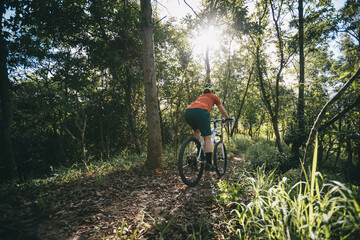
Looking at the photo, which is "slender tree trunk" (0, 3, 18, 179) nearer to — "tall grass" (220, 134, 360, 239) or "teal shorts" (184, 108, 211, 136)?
"teal shorts" (184, 108, 211, 136)

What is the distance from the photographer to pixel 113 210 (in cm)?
232

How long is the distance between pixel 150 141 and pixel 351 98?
5510 mm

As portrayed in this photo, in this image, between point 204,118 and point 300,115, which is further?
point 300,115

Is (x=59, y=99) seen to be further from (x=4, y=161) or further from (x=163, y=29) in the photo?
(x=163, y=29)

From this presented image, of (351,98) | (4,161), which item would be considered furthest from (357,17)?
(4,161)

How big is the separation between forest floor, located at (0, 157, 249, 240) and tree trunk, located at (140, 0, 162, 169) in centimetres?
67

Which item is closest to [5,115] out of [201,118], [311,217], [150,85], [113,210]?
[150,85]

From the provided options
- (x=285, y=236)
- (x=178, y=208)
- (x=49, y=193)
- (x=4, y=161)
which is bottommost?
(x=178, y=208)

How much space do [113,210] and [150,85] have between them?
110 inches

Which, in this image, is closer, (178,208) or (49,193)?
(178,208)

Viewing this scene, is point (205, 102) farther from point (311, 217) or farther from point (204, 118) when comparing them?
point (311, 217)

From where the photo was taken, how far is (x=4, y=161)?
15.2ft

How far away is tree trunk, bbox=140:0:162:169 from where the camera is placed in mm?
3826

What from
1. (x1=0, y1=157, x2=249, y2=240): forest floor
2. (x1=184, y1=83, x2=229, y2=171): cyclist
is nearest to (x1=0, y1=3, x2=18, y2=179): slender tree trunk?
(x1=0, y1=157, x2=249, y2=240): forest floor
